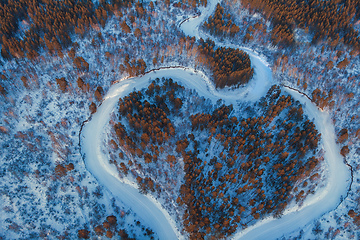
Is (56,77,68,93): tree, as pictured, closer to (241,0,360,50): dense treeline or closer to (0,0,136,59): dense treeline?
(0,0,136,59): dense treeline

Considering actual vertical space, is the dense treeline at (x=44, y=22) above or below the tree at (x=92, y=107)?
above

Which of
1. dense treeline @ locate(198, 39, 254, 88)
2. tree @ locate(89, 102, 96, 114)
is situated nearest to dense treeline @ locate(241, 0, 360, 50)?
dense treeline @ locate(198, 39, 254, 88)

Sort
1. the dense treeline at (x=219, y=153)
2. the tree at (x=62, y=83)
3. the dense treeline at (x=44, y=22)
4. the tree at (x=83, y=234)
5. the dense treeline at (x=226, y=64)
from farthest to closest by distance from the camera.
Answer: the dense treeline at (x=226, y=64) < the dense treeline at (x=44, y=22) < the tree at (x=62, y=83) < the dense treeline at (x=219, y=153) < the tree at (x=83, y=234)

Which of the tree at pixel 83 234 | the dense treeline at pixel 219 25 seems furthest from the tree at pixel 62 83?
the dense treeline at pixel 219 25

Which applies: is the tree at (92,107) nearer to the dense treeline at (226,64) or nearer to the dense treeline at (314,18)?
the dense treeline at (226,64)

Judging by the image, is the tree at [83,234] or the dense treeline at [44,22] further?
the dense treeline at [44,22]

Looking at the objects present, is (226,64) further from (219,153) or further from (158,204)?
(158,204)

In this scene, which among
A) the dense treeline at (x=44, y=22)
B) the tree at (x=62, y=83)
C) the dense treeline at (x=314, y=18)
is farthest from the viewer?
the dense treeline at (x=314, y=18)
